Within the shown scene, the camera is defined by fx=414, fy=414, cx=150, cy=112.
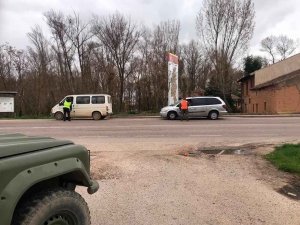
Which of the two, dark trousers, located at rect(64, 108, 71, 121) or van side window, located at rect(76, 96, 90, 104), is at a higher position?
van side window, located at rect(76, 96, 90, 104)

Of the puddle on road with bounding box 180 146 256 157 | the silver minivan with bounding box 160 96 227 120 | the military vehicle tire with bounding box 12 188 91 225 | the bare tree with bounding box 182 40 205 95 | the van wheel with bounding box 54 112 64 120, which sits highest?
the bare tree with bounding box 182 40 205 95

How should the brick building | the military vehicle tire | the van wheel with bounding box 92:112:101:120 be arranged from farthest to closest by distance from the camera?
the brick building → the van wheel with bounding box 92:112:101:120 → the military vehicle tire

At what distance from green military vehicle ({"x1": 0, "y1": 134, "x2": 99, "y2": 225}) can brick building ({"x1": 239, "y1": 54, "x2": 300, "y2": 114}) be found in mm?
36584

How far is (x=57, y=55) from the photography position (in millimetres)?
44312

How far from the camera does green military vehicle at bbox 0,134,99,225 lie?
9.86 ft

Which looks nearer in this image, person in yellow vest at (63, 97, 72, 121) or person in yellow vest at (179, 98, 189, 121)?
person in yellow vest at (179, 98, 189, 121)

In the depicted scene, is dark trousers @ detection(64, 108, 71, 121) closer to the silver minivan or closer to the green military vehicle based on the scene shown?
the silver minivan

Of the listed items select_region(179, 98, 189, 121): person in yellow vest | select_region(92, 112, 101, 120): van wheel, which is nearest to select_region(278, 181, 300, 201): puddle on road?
select_region(179, 98, 189, 121): person in yellow vest

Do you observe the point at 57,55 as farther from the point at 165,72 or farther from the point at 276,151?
the point at 276,151

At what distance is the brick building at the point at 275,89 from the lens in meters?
43.9

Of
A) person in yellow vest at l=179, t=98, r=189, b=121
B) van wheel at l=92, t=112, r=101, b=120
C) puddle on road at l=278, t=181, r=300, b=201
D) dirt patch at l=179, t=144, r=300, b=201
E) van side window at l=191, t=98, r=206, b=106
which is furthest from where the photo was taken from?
van wheel at l=92, t=112, r=101, b=120

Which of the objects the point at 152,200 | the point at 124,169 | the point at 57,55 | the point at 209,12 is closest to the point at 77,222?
the point at 152,200

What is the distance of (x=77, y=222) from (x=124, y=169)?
5510mm

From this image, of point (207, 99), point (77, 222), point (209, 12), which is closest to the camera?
point (77, 222)
